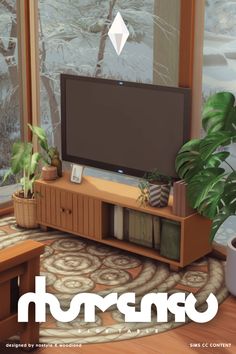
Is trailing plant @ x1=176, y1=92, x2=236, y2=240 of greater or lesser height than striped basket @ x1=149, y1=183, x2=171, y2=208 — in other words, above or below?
above

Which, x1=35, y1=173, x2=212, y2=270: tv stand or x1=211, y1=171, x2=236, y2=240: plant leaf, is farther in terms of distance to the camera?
x1=35, y1=173, x2=212, y2=270: tv stand

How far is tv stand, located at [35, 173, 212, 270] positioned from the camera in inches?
170

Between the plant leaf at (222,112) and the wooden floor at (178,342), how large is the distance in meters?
1.10

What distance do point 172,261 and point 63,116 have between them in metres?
1.44

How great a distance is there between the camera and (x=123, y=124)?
466 cm

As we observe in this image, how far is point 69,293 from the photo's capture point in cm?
403

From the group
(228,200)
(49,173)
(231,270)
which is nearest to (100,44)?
(49,173)

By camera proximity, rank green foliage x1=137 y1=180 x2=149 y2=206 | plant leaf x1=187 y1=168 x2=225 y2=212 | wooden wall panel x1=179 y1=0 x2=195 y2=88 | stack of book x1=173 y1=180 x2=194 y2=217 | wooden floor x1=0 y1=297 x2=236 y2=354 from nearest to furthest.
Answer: wooden floor x1=0 y1=297 x2=236 y2=354, plant leaf x1=187 y1=168 x2=225 y2=212, stack of book x1=173 y1=180 x2=194 y2=217, wooden wall panel x1=179 y1=0 x2=195 y2=88, green foliage x1=137 y1=180 x2=149 y2=206

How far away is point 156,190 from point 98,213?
512 mm

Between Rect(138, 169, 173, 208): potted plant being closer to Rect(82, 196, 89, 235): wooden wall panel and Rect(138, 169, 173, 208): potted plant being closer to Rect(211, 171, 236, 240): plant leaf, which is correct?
Rect(82, 196, 89, 235): wooden wall panel

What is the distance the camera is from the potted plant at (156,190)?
4.39 m

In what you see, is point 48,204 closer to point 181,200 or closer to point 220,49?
point 181,200

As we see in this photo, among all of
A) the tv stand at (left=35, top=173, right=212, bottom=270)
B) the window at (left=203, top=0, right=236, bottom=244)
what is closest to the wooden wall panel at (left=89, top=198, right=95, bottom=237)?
the tv stand at (left=35, top=173, right=212, bottom=270)

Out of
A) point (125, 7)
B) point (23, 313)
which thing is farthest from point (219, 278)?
point (125, 7)
